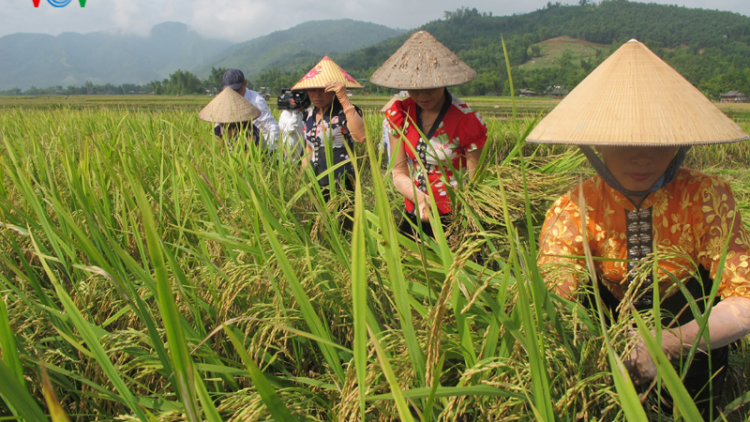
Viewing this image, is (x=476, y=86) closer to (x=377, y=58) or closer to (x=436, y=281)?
(x=377, y=58)

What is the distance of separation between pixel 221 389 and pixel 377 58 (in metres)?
121

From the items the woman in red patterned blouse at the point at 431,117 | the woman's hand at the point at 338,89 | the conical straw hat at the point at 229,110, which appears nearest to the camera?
the woman in red patterned blouse at the point at 431,117

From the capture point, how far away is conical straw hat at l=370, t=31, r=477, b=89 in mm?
2098

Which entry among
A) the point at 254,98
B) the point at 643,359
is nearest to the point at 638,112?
the point at 643,359

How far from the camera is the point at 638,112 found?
3.02 feet

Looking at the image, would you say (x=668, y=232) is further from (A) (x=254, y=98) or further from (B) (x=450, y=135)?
(A) (x=254, y=98)

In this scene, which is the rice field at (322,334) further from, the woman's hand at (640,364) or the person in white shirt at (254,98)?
the person in white shirt at (254,98)

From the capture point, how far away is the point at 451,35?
A: 143 meters

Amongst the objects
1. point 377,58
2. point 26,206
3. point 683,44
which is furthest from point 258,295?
point 683,44

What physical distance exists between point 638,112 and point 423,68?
1.36m

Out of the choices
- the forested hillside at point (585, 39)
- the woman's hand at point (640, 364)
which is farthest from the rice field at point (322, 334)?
the forested hillside at point (585, 39)

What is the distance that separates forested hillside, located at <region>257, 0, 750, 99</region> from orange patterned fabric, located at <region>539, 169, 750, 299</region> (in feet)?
192

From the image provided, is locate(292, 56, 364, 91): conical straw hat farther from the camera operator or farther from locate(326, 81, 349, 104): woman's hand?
the camera operator

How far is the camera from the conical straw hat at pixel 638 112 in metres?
0.90
